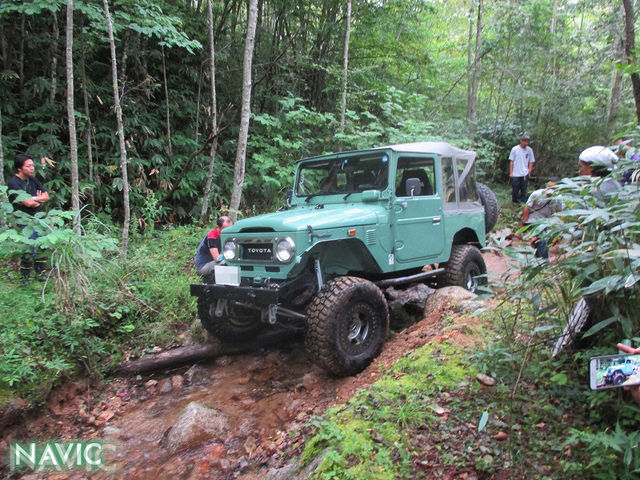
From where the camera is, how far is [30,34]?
6949mm

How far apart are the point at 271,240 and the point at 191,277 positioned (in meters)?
2.40

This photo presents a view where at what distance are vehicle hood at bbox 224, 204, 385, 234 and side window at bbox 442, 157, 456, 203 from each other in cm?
123

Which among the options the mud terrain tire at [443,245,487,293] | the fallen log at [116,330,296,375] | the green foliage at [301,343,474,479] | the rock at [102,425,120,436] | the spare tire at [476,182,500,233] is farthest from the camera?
the spare tire at [476,182,500,233]

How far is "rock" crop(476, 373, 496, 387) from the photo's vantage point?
2.46m

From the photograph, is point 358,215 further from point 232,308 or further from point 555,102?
point 555,102

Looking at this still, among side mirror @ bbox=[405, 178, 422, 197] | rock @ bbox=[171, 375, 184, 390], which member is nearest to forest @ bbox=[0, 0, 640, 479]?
rock @ bbox=[171, 375, 184, 390]

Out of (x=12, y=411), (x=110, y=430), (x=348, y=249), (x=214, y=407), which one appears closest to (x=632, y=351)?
(x=348, y=249)

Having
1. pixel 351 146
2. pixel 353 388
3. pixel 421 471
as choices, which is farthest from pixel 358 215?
pixel 351 146

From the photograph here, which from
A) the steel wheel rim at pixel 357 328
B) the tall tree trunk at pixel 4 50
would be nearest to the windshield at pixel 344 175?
the steel wheel rim at pixel 357 328

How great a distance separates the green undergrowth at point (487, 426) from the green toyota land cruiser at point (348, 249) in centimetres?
104

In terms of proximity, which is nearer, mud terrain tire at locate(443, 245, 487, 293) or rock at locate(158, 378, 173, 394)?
rock at locate(158, 378, 173, 394)

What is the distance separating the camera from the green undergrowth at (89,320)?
135 inches

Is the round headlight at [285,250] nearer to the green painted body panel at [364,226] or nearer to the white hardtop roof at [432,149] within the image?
the green painted body panel at [364,226]

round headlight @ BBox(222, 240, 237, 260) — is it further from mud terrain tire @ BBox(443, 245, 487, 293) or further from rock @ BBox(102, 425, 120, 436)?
mud terrain tire @ BBox(443, 245, 487, 293)
